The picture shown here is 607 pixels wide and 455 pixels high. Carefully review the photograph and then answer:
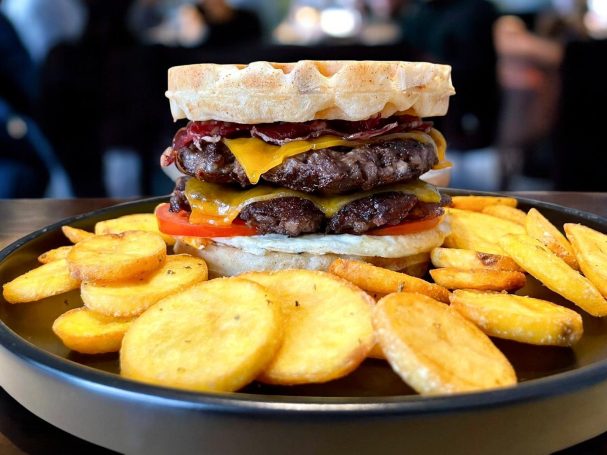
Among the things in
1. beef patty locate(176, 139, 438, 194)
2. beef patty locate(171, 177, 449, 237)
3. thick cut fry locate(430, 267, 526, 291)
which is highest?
beef patty locate(176, 139, 438, 194)

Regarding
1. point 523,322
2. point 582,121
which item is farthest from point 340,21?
point 523,322

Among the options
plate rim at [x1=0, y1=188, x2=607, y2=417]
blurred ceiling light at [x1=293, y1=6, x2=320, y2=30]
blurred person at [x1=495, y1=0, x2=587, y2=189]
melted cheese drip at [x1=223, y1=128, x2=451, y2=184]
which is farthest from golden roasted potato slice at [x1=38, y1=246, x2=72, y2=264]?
blurred ceiling light at [x1=293, y1=6, x2=320, y2=30]

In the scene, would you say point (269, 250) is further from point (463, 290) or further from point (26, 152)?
point (26, 152)

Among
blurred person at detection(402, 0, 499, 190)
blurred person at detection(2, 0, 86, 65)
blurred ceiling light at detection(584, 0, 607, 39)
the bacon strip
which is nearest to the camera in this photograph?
the bacon strip

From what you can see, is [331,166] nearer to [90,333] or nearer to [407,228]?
[407,228]

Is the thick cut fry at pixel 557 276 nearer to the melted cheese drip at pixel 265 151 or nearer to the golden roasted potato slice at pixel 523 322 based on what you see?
the golden roasted potato slice at pixel 523 322

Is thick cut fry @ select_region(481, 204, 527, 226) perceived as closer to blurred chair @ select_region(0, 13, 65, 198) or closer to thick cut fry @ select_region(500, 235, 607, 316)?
thick cut fry @ select_region(500, 235, 607, 316)

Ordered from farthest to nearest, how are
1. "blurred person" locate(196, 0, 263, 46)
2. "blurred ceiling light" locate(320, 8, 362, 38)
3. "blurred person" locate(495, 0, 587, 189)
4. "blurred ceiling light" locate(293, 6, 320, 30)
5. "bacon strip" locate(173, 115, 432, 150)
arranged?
"blurred ceiling light" locate(293, 6, 320, 30)
"blurred ceiling light" locate(320, 8, 362, 38)
"blurred person" locate(196, 0, 263, 46)
"blurred person" locate(495, 0, 587, 189)
"bacon strip" locate(173, 115, 432, 150)
